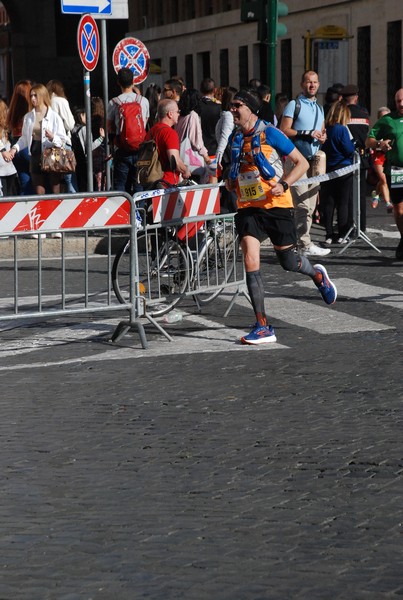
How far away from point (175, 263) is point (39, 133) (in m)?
Result: 6.92

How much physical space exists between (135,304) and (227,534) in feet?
16.3

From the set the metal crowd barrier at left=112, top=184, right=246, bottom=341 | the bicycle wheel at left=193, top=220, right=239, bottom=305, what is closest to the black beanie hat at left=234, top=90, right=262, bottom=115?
the metal crowd barrier at left=112, top=184, right=246, bottom=341

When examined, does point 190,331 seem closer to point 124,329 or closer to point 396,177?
point 124,329

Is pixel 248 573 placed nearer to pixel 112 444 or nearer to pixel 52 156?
pixel 112 444

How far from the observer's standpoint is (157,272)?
35.4 feet

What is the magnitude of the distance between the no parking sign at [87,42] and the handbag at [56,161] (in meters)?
2.18

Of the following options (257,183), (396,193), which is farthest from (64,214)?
(396,193)

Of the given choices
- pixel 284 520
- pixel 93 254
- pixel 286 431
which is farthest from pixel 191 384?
pixel 93 254

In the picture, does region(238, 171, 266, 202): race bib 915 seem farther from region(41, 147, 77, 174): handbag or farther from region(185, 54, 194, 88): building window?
region(185, 54, 194, 88): building window

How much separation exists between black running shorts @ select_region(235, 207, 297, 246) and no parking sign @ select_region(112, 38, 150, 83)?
43.9 feet

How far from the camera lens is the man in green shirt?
1516 cm

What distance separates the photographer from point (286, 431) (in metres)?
7.20

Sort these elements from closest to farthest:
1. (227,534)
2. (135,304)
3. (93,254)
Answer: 1. (227,534)
2. (135,304)
3. (93,254)

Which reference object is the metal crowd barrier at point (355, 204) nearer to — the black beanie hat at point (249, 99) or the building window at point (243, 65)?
the black beanie hat at point (249, 99)
